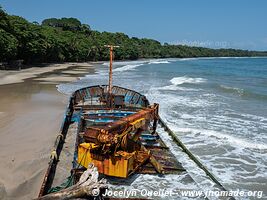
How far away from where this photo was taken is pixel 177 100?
26.1 metres

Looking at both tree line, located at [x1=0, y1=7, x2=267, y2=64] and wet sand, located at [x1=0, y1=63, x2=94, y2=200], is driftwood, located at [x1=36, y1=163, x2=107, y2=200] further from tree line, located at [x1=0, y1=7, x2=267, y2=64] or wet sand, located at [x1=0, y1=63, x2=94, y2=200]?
tree line, located at [x1=0, y1=7, x2=267, y2=64]

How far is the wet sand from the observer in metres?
9.66

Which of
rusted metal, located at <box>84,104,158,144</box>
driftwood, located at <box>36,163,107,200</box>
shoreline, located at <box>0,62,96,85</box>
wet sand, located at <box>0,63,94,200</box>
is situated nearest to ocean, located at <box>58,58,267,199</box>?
rusted metal, located at <box>84,104,158,144</box>

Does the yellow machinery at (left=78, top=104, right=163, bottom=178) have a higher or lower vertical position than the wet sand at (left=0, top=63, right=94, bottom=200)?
higher

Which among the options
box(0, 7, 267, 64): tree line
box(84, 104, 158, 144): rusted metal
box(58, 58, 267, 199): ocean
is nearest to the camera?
box(84, 104, 158, 144): rusted metal

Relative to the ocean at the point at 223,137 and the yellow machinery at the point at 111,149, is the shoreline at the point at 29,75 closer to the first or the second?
the ocean at the point at 223,137

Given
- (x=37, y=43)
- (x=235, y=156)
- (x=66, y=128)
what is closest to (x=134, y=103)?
(x=66, y=128)

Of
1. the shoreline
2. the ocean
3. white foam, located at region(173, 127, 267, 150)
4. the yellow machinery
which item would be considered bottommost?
the shoreline

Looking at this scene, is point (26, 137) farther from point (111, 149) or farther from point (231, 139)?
point (231, 139)

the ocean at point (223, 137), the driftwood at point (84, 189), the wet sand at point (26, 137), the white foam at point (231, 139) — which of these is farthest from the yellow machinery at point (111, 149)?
the white foam at point (231, 139)

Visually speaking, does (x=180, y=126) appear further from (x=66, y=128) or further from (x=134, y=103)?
(x=66, y=128)

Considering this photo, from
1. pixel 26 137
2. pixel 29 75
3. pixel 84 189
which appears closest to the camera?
pixel 84 189

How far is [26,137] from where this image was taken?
1391cm

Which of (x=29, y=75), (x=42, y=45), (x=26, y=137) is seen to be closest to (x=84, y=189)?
(x=26, y=137)
